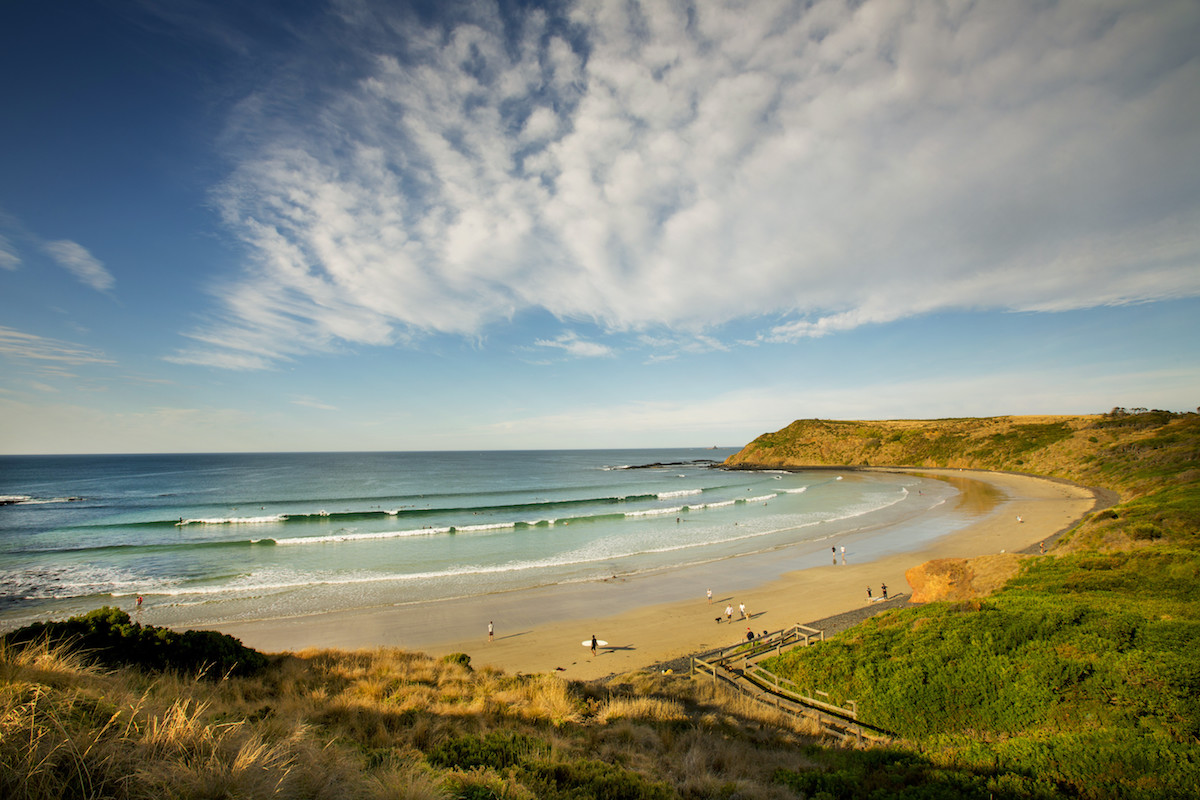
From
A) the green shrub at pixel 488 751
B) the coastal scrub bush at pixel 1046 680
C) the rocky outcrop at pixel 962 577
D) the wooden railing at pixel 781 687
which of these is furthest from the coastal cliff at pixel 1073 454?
the green shrub at pixel 488 751

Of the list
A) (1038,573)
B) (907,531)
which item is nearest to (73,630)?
(1038,573)

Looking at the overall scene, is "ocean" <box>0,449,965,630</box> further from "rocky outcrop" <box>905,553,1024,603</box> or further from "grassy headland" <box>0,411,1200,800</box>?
"grassy headland" <box>0,411,1200,800</box>

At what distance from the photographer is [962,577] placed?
55.9 feet

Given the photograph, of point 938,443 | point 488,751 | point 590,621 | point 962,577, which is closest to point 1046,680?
point 488,751

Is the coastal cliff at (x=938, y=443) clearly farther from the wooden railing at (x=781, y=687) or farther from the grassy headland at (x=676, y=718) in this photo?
the grassy headland at (x=676, y=718)

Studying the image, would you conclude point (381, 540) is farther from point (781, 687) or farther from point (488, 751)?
point (488, 751)

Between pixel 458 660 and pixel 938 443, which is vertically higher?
pixel 938 443

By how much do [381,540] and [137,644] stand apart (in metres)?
28.7

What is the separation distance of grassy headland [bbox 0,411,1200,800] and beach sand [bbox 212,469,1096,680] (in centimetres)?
424

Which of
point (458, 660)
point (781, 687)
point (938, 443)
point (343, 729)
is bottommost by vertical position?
point (781, 687)

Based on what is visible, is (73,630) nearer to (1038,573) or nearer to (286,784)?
(286,784)

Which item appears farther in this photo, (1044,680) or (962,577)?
(962,577)

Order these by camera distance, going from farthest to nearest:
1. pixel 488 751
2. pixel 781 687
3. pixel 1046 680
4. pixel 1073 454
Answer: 1. pixel 1073 454
2. pixel 781 687
3. pixel 1046 680
4. pixel 488 751

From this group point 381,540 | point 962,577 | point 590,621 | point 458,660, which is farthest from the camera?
point 381,540
